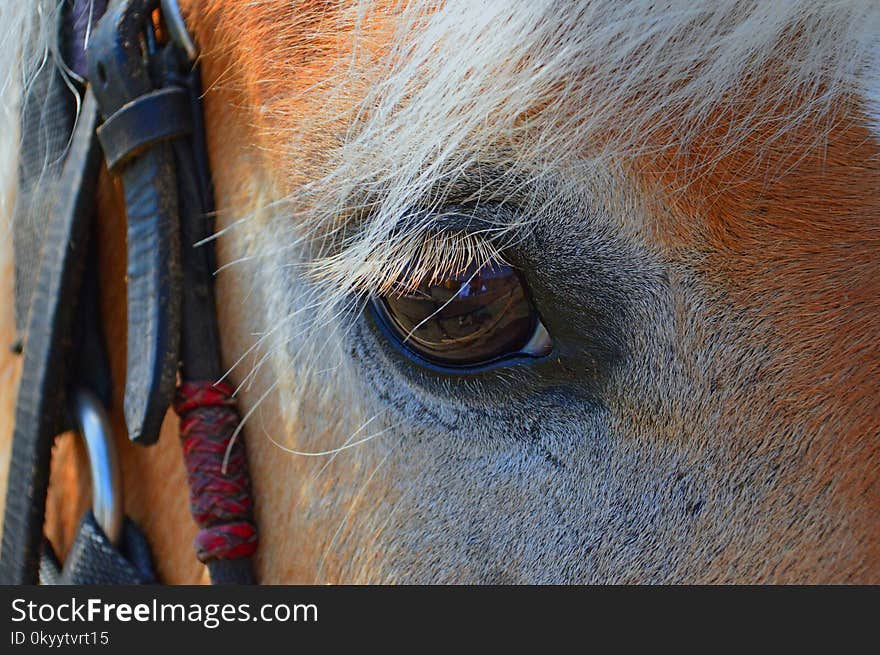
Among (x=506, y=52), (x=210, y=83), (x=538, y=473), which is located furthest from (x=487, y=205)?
(x=210, y=83)

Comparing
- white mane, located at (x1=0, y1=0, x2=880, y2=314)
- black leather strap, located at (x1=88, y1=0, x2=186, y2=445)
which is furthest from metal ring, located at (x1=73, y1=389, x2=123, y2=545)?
white mane, located at (x1=0, y1=0, x2=880, y2=314)

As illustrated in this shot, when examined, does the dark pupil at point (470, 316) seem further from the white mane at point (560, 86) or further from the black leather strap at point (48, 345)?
the black leather strap at point (48, 345)

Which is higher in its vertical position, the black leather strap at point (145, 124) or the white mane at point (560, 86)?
the black leather strap at point (145, 124)

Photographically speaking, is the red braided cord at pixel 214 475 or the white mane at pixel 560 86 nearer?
the white mane at pixel 560 86

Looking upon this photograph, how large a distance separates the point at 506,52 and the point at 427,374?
30 centimetres

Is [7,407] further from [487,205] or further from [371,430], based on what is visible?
[487,205]

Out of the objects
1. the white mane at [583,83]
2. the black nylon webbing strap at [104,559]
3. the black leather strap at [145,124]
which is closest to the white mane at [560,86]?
the white mane at [583,83]

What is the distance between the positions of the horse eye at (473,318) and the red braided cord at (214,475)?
0.26 meters

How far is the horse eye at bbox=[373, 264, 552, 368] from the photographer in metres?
0.81

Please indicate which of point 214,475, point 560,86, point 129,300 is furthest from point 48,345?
point 560,86

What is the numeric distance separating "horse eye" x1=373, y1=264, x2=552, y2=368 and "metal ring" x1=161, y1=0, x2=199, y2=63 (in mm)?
370

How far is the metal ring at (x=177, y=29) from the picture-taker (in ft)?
3.12

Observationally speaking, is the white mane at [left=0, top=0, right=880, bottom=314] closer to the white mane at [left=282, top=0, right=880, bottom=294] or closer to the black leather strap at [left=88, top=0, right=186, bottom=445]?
the white mane at [left=282, top=0, right=880, bottom=294]

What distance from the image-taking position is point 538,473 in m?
0.81
